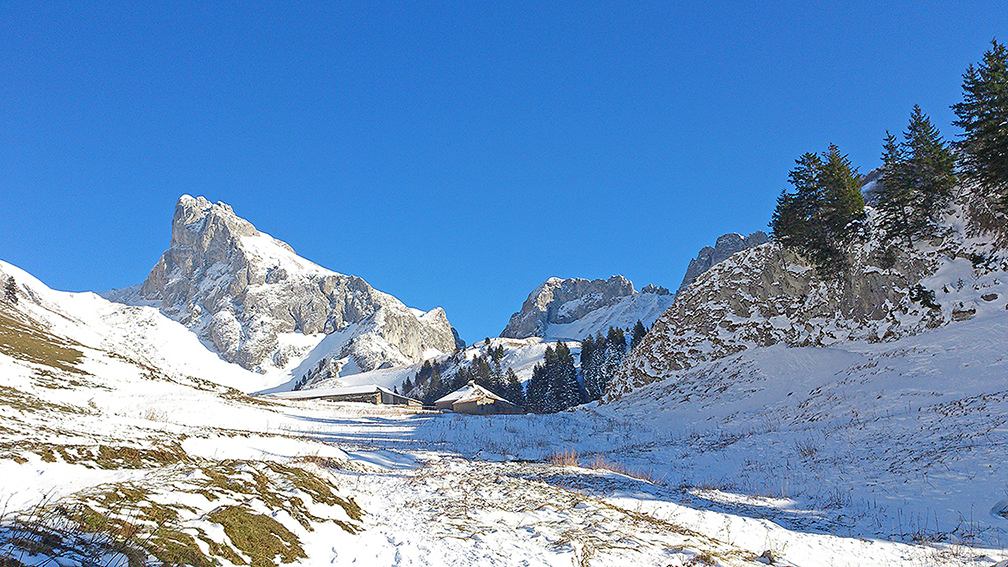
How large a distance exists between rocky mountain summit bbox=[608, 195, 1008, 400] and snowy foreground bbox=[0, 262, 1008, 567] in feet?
12.4

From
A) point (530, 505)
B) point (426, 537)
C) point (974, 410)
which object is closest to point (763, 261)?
point (974, 410)

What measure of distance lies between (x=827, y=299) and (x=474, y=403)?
44032 millimetres

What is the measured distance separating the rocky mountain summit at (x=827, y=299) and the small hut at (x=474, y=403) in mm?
21970

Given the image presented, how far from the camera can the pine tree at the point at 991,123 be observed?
26.4 metres

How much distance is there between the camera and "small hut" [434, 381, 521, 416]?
216 ft

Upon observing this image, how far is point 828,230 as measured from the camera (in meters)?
38.2

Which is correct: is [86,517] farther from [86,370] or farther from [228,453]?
[86,370]

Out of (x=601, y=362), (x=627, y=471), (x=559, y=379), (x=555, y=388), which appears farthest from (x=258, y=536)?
(x=601, y=362)

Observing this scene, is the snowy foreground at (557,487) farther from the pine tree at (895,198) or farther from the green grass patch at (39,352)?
the pine tree at (895,198)

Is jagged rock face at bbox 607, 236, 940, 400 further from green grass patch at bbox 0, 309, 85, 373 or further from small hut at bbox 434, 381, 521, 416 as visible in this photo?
green grass patch at bbox 0, 309, 85, 373

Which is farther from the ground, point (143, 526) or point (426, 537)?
point (143, 526)

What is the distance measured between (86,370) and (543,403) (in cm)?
6443

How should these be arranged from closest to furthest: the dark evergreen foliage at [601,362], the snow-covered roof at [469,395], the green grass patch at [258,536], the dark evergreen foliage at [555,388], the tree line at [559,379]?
1. the green grass patch at [258,536]
2. the snow-covered roof at [469,395]
3. the dark evergreen foliage at [555,388]
4. the tree line at [559,379]
5. the dark evergreen foliage at [601,362]

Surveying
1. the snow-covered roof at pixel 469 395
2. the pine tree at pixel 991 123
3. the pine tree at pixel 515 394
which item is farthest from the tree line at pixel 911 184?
the pine tree at pixel 515 394
